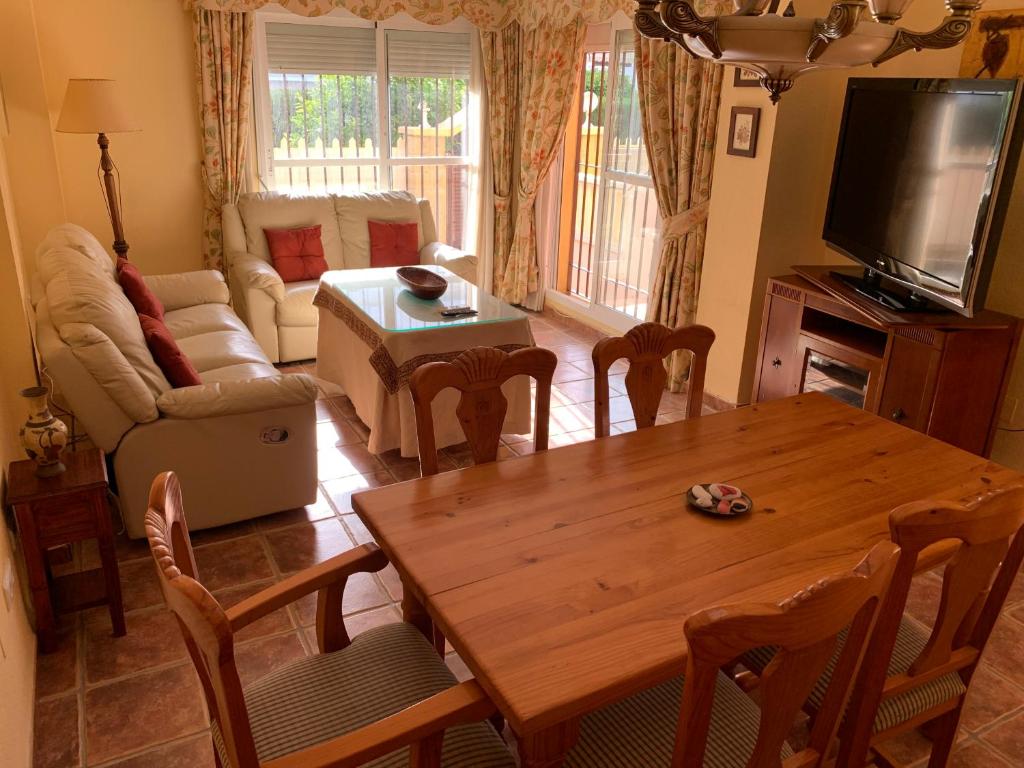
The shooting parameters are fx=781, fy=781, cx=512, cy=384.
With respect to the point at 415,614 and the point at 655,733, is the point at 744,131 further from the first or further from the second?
the point at 655,733

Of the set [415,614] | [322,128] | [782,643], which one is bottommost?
[415,614]

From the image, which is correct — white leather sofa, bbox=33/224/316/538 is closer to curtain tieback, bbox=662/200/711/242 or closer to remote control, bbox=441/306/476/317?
remote control, bbox=441/306/476/317

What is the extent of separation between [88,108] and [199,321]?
1347mm

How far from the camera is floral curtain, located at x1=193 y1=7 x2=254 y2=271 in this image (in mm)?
5047

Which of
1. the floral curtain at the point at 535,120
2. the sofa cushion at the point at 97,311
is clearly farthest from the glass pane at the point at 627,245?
the sofa cushion at the point at 97,311

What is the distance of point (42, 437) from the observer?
2432 millimetres

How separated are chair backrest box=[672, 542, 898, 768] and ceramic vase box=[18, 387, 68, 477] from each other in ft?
6.96

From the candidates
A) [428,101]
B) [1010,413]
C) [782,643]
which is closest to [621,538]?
[782,643]

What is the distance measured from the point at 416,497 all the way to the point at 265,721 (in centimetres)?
60

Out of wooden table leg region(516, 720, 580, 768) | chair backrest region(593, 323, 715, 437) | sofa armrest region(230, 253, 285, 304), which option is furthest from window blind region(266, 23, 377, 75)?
wooden table leg region(516, 720, 580, 768)

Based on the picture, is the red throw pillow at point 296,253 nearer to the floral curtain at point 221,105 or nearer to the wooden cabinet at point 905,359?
the floral curtain at point 221,105

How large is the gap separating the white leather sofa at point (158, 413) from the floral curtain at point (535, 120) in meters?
3.41

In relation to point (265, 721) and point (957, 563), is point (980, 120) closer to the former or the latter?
point (957, 563)

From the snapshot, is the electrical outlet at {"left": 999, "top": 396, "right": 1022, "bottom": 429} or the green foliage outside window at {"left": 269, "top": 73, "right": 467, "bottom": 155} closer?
the electrical outlet at {"left": 999, "top": 396, "right": 1022, "bottom": 429}
